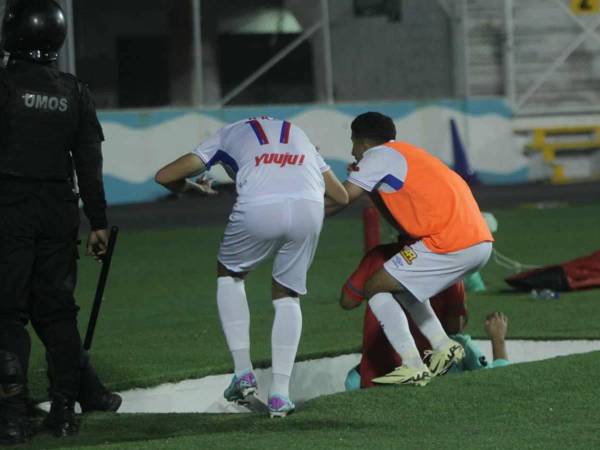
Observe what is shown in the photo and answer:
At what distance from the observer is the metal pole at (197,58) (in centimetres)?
2648

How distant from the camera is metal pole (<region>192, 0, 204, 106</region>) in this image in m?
26.5

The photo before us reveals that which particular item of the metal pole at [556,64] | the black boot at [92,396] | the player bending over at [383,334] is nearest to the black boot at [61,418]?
the black boot at [92,396]

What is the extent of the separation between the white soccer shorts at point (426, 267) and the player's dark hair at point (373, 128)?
2.09ft

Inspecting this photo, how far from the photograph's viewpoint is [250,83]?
89.7 feet

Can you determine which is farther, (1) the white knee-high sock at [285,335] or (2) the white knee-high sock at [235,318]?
(2) the white knee-high sock at [235,318]

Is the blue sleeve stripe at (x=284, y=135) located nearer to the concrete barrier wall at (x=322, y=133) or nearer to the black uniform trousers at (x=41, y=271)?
the black uniform trousers at (x=41, y=271)

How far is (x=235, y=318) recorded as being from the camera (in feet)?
25.9

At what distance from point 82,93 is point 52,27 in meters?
0.33

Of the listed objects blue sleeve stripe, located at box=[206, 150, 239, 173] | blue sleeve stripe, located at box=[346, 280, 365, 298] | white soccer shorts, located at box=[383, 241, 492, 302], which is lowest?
blue sleeve stripe, located at box=[346, 280, 365, 298]

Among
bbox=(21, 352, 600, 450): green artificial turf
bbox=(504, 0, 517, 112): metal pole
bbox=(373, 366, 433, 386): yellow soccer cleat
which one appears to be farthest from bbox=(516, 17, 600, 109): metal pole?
bbox=(373, 366, 433, 386): yellow soccer cleat

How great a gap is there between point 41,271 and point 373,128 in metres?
2.33

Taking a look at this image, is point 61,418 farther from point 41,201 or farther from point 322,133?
point 322,133

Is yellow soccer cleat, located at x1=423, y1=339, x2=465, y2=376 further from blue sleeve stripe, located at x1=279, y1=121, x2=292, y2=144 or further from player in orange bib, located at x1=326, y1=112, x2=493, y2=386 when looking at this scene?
blue sleeve stripe, located at x1=279, y1=121, x2=292, y2=144

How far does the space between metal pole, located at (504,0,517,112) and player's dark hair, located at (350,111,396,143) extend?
2149cm
